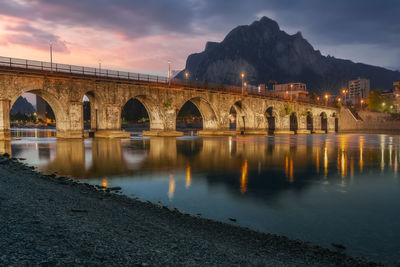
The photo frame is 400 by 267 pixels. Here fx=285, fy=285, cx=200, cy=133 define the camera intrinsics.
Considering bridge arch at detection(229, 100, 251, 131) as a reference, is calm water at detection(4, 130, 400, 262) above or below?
below

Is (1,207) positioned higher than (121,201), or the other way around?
(1,207)

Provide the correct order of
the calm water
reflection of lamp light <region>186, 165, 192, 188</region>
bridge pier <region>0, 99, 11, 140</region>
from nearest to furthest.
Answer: the calm water → reflection of lamp light <region>186, 165, 192, 188</region> → bridge pier <region>0, 99, 11, 140</region>

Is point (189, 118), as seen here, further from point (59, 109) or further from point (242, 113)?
point (59, 109)

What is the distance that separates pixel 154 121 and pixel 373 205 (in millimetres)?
44342

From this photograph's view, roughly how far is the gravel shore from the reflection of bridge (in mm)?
31133

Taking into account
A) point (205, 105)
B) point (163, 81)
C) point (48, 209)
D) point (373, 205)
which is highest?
point (163, 81)

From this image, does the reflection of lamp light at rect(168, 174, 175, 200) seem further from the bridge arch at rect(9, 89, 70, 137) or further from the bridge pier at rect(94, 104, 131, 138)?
the bridge pier at rect(94, 104, 131, 138)

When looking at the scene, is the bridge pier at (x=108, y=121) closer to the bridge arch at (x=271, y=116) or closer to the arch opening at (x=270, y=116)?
the bridge arch at (x=271, y=116)

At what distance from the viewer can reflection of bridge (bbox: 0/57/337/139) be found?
34.1 metres

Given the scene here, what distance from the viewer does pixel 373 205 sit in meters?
9.56

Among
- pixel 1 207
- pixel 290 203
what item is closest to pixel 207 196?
pixel 290 203

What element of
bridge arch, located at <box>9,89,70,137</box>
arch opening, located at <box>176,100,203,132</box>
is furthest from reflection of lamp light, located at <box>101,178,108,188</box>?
arch opening, located at <box>176,100,203,132</box>

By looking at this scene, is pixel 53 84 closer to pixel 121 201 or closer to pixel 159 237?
pixel 121 201

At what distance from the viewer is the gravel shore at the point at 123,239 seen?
14.0ft
